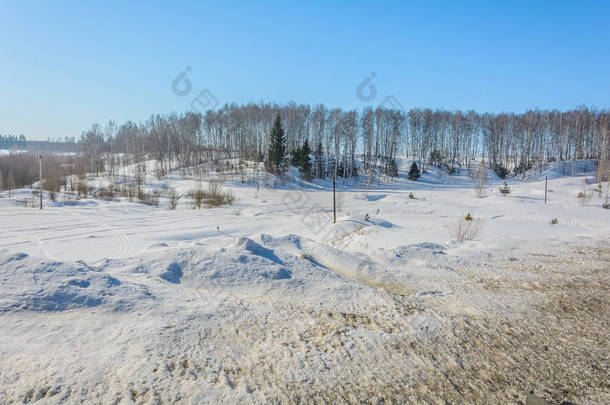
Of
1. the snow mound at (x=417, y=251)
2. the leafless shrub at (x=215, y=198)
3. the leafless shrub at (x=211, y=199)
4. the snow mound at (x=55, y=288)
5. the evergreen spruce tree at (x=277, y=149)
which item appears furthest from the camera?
the evergreen spruce tree at (x=277, y=149)

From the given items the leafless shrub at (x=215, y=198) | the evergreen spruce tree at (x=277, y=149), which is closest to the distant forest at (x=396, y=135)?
the evergreen spruce tree at (x=277, y=149)

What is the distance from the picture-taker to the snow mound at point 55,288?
337cm

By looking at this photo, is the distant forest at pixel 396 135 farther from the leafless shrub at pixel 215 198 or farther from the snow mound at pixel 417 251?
the snow mound at pixel 417 251

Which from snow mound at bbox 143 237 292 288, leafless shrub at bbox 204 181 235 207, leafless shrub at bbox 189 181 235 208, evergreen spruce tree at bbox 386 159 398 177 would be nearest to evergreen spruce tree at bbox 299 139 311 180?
evergreen spruce tree at bbox 386 159 398 177

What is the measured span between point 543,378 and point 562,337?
42.3 inches

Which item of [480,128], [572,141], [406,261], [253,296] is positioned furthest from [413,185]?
[253,296]

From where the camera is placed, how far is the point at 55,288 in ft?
11.8

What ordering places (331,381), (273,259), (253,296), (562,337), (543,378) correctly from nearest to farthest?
(331,381), (543,378), (562,337), (253,296), (273,259)

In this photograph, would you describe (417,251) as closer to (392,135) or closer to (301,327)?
(301,327)

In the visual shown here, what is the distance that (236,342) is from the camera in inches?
127

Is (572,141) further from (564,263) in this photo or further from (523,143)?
(564,263)

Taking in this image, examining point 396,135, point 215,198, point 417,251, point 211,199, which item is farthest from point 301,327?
point 396,135

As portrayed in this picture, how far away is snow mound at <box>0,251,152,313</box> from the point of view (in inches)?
133

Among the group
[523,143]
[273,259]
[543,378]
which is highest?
[523,143]
